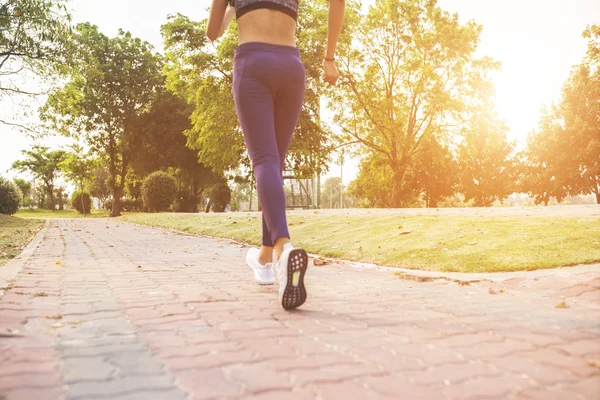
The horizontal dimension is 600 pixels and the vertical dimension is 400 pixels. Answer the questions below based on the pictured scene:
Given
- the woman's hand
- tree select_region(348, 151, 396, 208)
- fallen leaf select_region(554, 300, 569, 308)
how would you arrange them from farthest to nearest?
tree select_region(348, 151, 396, 208), the woman's hand, fallen leaf select_region(554, 300, 569, 308)

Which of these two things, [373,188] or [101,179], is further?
[101,179]

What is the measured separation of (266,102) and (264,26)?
0.47 m

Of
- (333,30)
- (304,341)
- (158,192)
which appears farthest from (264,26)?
(158,192)

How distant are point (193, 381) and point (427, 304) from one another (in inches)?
70.5

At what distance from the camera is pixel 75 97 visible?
2488 centimetres

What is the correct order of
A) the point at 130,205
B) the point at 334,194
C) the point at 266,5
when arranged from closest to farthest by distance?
1. the point at 266,5
2. the point at 130,205
3. the point at 334,194

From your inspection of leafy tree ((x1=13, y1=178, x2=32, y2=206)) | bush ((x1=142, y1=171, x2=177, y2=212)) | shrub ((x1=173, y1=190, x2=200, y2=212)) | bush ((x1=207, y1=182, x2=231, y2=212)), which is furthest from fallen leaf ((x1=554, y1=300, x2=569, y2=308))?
leafy tree ((x1=13, y1=178, x2=32, y2=206))

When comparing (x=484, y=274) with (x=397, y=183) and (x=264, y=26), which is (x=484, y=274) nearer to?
(x=264, y=26)

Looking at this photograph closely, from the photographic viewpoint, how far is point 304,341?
7.25 ft

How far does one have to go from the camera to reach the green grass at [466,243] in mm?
4551

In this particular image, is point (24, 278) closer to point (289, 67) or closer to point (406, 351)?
point (289, 67)

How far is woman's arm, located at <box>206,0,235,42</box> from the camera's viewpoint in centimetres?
320

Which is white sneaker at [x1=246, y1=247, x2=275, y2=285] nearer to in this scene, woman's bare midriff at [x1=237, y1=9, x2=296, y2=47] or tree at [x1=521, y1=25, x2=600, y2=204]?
woman's bare midriff at [x1=237, y1=9, x2=296, y2=47]

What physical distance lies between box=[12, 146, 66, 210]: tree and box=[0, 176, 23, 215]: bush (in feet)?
149
